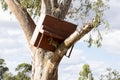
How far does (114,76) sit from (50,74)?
1960cm

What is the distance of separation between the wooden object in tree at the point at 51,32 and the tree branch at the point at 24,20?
4.15 ft

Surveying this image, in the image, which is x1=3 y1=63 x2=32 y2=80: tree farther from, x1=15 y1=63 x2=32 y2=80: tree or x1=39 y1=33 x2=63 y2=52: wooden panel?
x1=39 y1=33 x2=63 y2=52: wooden panel

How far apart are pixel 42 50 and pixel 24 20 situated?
929 millimetres

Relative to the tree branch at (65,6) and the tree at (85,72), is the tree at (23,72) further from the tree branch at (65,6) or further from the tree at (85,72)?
the tree branch at (65,6)

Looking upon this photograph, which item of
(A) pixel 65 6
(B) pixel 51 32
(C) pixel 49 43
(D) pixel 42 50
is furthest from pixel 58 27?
(A) pixel 65 6

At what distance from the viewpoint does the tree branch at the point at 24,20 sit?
10.6 meters

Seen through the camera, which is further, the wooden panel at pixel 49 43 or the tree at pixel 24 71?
the tree at pixel 24 71

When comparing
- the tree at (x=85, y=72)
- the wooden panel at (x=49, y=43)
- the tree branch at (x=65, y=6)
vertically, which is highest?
the tree branch at (x=65, y=6)

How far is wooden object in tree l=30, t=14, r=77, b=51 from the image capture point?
29.9 feet

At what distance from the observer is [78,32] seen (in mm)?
9008

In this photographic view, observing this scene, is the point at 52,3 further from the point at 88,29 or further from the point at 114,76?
the point at 114,76

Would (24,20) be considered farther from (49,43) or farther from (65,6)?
(49,43)

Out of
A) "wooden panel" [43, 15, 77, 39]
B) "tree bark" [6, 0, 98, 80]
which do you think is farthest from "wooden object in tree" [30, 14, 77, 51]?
"tree bark" [6, 0, 98, 80]

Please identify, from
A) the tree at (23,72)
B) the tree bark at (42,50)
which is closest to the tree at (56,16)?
the tree bark at (42,50)
